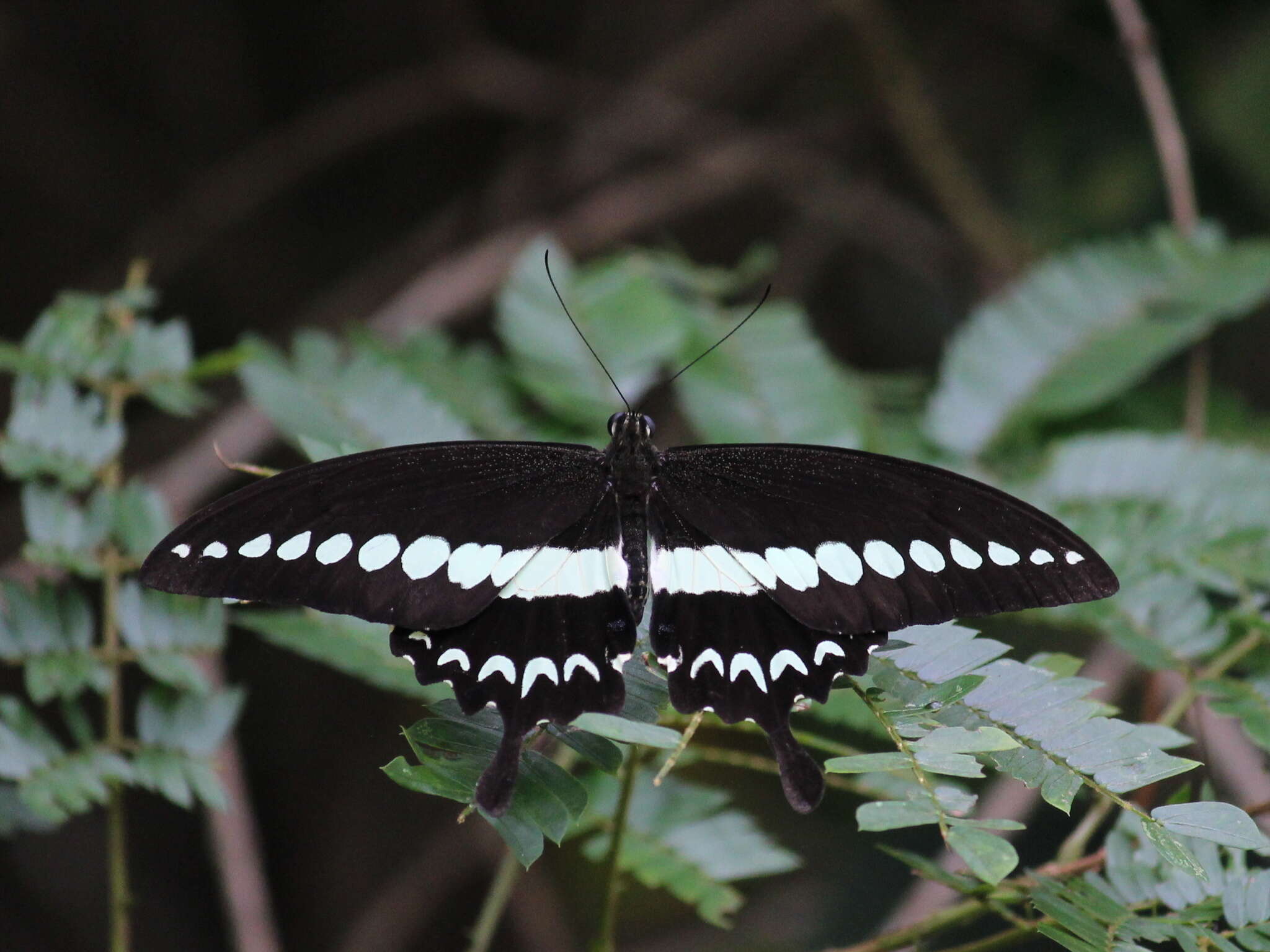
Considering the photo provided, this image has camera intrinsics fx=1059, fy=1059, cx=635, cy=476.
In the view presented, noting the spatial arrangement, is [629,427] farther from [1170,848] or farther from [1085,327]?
[1085,327]

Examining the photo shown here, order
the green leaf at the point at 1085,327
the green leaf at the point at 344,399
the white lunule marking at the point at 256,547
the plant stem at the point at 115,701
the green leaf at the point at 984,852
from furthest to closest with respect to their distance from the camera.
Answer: the green leaf at the point at 1085,327 → the green leaf at the point at 344,399 → the plant stem at the point at 115,701 → the white lunule marking at the point at 256,547 → the green leaf at the point at 984,852

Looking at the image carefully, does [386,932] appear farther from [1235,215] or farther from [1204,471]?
[1235,215]

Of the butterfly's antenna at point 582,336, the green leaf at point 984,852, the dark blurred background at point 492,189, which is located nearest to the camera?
the green leaf at point 984,852

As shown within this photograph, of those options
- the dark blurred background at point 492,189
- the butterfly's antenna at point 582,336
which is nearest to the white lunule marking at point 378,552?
the butterfly's antenna at point 582,336

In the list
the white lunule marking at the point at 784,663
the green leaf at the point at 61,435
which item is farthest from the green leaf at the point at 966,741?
the green leaf at the point at 61,435

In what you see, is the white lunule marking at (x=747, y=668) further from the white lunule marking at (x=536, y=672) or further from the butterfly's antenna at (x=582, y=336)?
the butterfly's antenna at (x=582, y=336)

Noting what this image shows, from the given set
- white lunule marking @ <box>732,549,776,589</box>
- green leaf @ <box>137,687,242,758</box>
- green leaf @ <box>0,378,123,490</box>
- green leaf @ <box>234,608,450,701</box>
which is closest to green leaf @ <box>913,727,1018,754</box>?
white lunule marking @ <box>732,549,776,589</box>

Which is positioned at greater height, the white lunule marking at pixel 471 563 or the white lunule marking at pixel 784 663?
the white lunule marking at pixel 471 563

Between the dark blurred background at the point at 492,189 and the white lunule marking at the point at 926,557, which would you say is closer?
the white lunule marking at the point at 926,557

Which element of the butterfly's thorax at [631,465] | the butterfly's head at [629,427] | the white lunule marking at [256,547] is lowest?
the white lunule marking at [256,547]
